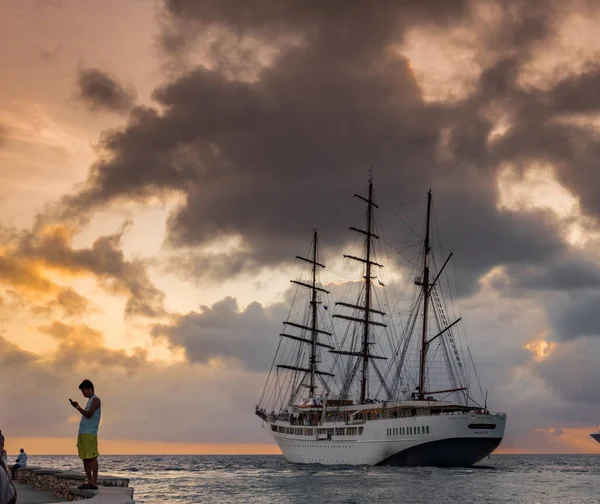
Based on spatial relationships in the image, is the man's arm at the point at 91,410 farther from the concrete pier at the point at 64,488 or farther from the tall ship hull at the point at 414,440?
the tall ship hull at the point at 414,440

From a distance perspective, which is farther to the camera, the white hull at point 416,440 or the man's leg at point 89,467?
the white hull at point 416,440

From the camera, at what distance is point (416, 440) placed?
81.8 m

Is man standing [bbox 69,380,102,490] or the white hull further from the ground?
man standing [bbox 69,380,102,490]

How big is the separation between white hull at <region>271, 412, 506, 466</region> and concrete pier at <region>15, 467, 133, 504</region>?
55.9 meters

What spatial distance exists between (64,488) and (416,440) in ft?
212

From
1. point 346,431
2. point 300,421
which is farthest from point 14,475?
point 300,421

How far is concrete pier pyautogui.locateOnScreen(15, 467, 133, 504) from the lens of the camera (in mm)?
17094

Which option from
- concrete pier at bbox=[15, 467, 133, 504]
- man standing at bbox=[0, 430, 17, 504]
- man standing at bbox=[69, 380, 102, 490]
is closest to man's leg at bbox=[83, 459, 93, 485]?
man standing at bbox=[69, 380, 102, 490]

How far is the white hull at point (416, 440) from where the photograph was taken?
79.5 meters

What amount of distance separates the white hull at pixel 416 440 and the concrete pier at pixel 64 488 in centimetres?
5586

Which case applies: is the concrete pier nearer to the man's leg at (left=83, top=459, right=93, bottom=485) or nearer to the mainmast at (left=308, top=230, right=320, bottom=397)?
the man's leg at (left=83, top=459, right=93, bottom=485)

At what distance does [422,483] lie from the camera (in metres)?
60.1

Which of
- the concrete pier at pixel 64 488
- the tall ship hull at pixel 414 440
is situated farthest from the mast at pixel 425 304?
the concrete pier at pixel 64 488

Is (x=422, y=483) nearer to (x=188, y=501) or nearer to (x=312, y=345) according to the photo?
(x=188, y=501)
